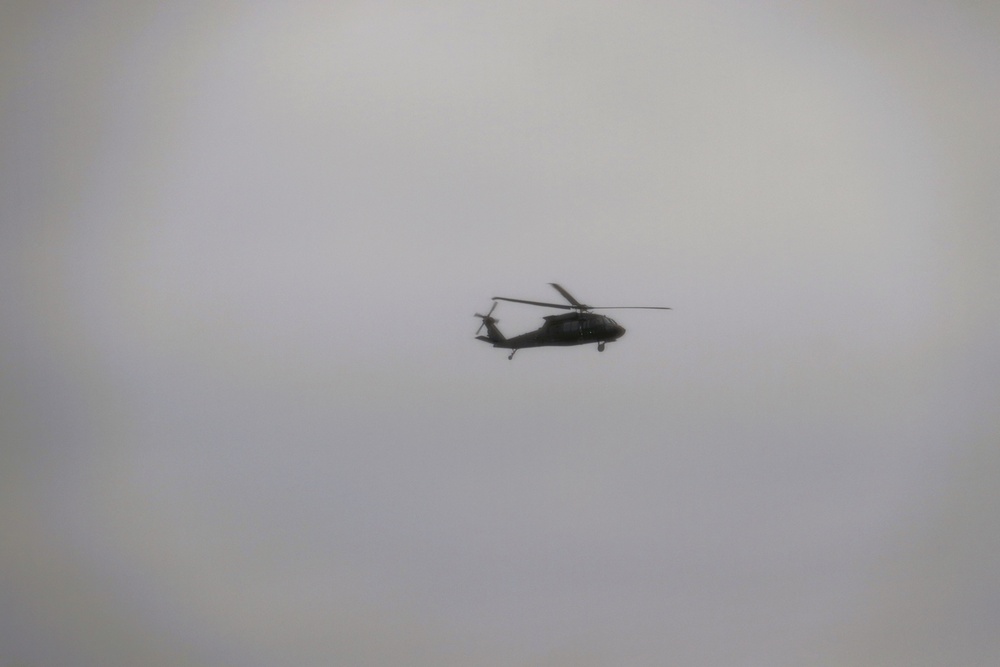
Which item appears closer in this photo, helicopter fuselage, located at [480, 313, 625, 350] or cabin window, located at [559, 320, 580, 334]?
helicopter fuselage, located at [480, 313, 625, 350]

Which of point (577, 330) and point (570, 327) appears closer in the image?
point (577, 330)

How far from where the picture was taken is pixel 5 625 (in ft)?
635

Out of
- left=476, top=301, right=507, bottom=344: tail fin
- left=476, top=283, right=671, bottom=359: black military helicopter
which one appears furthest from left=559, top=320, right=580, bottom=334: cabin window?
left=476, top=301, right=507, bottom=344: tail fin

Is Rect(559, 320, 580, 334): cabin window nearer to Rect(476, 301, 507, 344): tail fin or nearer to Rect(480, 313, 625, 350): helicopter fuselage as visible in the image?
Rect(480, 313, 625, 350): helicopter fuselage

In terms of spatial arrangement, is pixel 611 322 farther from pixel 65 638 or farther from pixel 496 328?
pixel 65 638

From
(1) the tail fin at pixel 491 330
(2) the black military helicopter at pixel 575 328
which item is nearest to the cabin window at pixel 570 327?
(2) the black military helicopter at pixel 575 328

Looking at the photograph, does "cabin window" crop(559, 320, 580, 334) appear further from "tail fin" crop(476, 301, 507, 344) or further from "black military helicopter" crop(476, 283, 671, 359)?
"tail fin" crop(476, 301, 507, 344)

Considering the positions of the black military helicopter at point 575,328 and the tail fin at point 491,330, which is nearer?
the black military helicopter at point 575,328

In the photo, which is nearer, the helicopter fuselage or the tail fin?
the helicopter fuselage

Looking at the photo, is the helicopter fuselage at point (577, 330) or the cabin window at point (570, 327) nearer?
the helicopter fuselage at point (577, 330)

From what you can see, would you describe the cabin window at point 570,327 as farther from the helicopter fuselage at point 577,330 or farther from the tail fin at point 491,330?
the tail fin at point 491,330

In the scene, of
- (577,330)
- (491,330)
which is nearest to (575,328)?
(577,330)

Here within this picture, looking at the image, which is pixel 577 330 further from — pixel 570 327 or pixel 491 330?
pixel 491 330

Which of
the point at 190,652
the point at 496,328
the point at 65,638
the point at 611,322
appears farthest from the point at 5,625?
the point at 611,322
